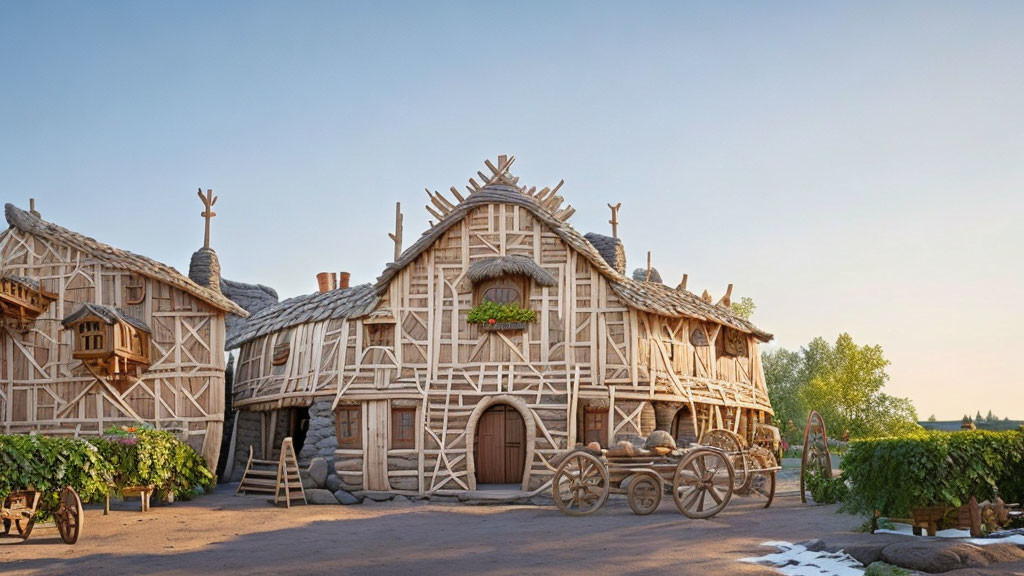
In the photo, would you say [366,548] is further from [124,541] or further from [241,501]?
[241,501]

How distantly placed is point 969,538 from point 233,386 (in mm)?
23881

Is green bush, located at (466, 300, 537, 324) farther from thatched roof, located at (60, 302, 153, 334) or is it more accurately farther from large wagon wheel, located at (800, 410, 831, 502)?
thatched roof, located at (60, 302, 153, 334)

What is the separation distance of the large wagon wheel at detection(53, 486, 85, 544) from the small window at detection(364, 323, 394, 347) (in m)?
10.5

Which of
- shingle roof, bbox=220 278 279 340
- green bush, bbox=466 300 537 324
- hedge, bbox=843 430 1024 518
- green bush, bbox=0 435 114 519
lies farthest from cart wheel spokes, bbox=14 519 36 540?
shingle roof, bbox=220 278 279 340

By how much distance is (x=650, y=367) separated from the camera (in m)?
24.9

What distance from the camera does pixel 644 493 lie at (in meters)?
19.6

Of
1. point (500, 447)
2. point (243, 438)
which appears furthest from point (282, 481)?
point (243, 438)

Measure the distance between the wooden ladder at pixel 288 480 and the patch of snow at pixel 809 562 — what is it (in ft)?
40.9

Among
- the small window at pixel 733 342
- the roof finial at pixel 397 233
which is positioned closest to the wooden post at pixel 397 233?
the roof finial at pixel 397 233

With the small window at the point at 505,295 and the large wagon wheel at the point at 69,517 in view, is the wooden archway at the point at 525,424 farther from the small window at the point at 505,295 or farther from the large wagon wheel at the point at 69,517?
the large wagon wheel at the point at 69,517

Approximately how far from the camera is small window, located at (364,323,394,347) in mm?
25312

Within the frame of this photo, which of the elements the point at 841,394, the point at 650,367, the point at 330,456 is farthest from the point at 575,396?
the point at 841,394

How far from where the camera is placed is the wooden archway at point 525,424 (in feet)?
77.8

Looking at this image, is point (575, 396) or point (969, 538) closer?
point (969, 538)
